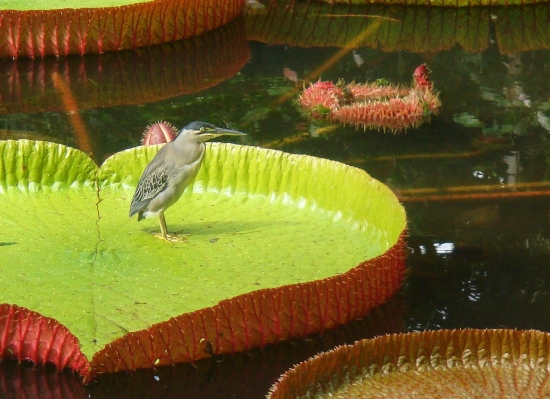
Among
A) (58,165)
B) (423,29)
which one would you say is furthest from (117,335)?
(423,29)

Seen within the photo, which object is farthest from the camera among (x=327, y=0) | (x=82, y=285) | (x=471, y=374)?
(x=327, y=0)

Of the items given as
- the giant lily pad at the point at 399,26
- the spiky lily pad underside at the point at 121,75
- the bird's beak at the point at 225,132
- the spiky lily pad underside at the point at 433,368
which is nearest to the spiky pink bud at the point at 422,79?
the giant lily pad at the point at 399,26

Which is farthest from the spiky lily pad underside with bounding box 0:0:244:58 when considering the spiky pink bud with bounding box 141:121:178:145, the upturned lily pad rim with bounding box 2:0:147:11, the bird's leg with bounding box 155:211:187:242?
the bird's leg with bounding box 155:211:187:242

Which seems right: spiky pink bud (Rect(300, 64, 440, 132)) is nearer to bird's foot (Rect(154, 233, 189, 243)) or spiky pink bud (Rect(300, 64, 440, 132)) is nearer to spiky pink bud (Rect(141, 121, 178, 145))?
spiky pink bud (Rect(141, 121, 178, 145))

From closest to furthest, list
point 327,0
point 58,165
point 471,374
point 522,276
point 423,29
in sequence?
1. point 471,374
2. point 522,276
3. point 58,165
4. point 423,29
5. point 327,0

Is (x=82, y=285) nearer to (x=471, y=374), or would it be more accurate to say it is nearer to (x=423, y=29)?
(x=471, y=374)

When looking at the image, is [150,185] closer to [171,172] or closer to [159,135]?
[171,172]

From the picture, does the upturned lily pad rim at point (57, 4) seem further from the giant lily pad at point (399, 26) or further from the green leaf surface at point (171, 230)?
the green leaf surface at point (171, 230)
